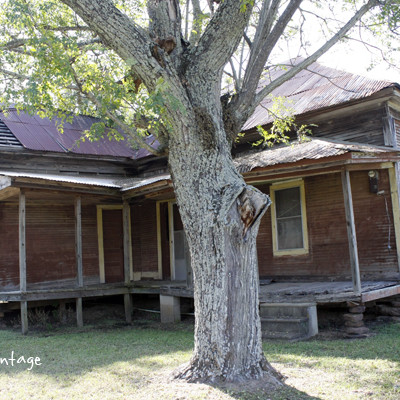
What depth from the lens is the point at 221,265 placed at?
18.4 feet

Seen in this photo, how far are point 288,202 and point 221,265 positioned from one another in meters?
6.50

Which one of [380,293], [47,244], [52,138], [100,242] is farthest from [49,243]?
[380,293]

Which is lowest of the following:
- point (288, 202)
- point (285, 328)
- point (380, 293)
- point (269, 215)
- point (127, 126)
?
point (285, 328)

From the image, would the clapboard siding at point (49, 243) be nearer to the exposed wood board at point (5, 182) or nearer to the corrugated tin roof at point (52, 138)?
the corrugated tin roof at point (52, 138)

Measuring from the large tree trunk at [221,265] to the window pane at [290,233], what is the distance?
6.02m

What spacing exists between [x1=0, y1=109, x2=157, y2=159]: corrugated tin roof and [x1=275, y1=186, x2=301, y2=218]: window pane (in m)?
4.90

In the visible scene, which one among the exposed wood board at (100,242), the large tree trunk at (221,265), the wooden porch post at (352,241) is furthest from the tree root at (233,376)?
the exposed wood board at (100,242)

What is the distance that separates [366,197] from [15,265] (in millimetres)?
8509

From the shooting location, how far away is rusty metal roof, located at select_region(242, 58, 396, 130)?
34.9 feet

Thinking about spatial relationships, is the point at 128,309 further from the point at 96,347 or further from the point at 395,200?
the point at 395,200

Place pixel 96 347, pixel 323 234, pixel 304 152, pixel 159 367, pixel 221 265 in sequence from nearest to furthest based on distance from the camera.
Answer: pixel 221 265
pixel 159 367
pixel 96 347
pixel 304 152
pixel 323 234

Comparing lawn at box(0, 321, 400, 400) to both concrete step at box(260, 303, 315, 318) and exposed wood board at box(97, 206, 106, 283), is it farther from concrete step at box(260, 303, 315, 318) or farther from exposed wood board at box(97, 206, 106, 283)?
exposed wood board at box(97, 206, 106, 283)


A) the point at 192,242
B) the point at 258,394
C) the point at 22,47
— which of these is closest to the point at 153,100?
the point at 192,242

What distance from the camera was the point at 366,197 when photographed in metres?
10.5
